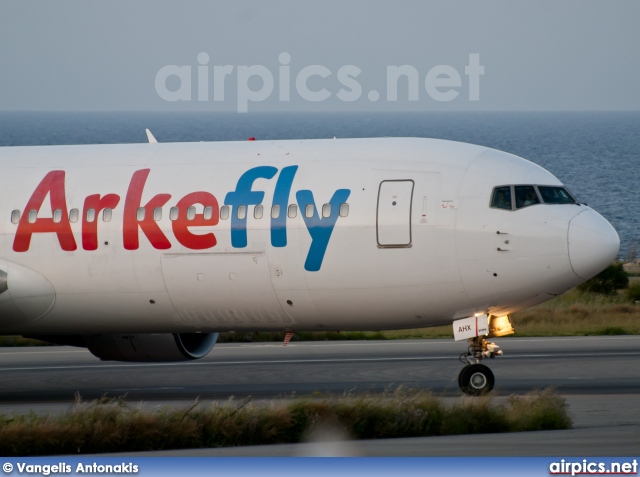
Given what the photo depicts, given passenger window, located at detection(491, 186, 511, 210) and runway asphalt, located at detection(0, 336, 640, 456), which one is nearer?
runway asphalt, located at detection(0, 336, 640, 456)

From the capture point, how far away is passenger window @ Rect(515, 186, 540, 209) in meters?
20.8

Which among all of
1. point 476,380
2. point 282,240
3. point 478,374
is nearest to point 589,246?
point 478,374

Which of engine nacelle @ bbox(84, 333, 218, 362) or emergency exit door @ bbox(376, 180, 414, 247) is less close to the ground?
emergency exit door @ bbox(376, 180, 414, 247)

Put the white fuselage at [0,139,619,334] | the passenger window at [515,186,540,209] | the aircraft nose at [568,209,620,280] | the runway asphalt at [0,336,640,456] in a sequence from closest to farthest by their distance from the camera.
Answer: the runway asphalt at [0,336,640,456] < the aircraft nose at [568,209,620,280] < the white fuselage at [0,139,619,334] < the passenger window at [515,186,540,209]

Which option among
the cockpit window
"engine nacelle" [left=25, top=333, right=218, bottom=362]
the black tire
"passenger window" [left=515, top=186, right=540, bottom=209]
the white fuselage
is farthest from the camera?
"engine nacelle" [left=25, top=333, right=218, bottom=362]

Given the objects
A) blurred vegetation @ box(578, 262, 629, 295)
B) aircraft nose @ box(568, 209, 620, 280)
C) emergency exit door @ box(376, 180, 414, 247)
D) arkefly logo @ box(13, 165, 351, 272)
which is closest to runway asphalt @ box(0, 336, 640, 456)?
aircraft nose @ box(568, 209, 620, 280)

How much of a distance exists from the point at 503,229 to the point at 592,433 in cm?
504

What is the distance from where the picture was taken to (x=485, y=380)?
2112 cm

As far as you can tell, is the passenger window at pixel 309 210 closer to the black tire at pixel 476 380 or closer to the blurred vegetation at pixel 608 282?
the black tire at pixel 476 380

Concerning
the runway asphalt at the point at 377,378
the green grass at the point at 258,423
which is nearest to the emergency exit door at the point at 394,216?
the runway asphalt at the point at 377,378

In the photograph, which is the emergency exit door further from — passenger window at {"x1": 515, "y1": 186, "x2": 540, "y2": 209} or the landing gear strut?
the landing gear strut

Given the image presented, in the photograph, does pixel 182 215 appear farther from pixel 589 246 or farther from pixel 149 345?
pixel 589 246

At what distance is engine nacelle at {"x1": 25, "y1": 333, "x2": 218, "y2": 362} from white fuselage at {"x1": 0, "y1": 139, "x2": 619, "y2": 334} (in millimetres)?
840

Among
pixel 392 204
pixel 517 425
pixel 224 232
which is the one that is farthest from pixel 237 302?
pixel 517 425
